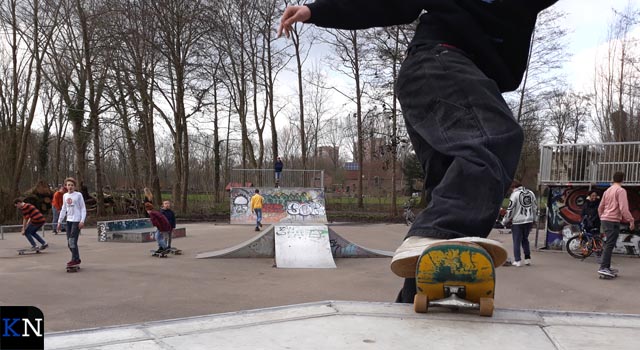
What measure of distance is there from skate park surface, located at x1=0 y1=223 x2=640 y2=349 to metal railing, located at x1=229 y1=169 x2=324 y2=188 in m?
11.0

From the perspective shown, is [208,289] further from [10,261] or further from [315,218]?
[315,218]

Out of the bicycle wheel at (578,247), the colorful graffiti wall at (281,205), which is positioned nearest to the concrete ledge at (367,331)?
the bicycle wheel at (578,247)

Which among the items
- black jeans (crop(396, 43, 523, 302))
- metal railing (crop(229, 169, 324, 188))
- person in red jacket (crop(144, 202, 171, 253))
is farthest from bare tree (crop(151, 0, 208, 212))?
black jeans (crop(396, 43, 523, 302))

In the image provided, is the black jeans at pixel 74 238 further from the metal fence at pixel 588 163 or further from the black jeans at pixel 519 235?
the metal fence at pixel 588 163

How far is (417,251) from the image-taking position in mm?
1957

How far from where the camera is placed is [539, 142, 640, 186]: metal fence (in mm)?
12414

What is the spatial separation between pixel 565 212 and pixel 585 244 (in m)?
1.84

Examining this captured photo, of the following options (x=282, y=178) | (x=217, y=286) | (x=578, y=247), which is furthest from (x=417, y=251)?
(x=282, y=178)

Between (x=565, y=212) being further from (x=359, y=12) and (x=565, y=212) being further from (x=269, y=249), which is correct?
(x=359, y=12)

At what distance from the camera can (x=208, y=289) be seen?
7.71 meters

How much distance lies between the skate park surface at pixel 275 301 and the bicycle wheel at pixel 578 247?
28 centimetres

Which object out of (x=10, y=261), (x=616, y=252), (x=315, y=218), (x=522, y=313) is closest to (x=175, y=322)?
(x=522, y=313)

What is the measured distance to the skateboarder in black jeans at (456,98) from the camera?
1.98 meters

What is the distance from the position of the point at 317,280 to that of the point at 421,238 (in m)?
6.74
